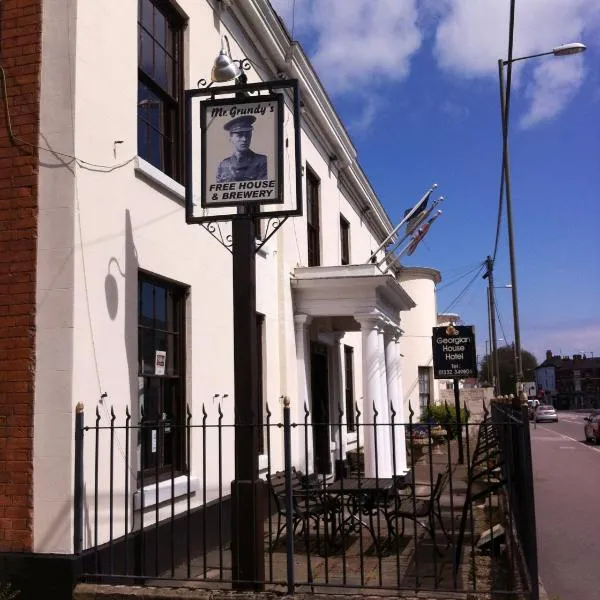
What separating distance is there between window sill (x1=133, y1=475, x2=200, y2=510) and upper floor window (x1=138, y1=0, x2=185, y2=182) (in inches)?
129

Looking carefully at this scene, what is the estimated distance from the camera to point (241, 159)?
230 inches

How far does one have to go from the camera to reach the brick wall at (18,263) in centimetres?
555

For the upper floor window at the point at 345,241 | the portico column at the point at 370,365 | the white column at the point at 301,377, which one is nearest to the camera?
the white column at the point at 301,377

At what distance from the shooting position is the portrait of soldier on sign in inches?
228

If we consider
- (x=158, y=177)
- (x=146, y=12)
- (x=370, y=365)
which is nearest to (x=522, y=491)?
(x=158, y=177)

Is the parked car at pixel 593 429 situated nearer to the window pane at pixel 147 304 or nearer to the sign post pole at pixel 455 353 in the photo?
the sign post pole at pixel 455 353

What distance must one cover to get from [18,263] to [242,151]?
2054mm

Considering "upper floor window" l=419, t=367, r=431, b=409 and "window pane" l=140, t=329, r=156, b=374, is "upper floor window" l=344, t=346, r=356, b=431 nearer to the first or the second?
"window pane" l=140, t=329, r=156, b=374

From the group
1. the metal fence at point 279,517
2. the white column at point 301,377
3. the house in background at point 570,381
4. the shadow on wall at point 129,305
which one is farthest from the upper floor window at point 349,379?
the house in background at point 570,381

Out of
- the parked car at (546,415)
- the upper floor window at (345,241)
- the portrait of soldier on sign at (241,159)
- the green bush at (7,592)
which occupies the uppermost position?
the upper floor window at (345,241)

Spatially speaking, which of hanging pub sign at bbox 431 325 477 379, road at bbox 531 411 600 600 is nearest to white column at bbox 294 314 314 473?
road at bbox 531 411 600 600

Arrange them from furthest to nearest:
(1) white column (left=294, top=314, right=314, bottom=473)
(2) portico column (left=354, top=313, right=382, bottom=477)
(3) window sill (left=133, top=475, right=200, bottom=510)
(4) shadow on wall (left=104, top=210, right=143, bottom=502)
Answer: (2) portico column (left=354, top=313, right=382, bottom=477)
(1) white column (left=294, top=314, right=314, bottom=473)
(3) window sill (left=133, top=475, right=200, bottom=510)
(4) shadow on wall (left=104, top=210, right=143, bottom=502)

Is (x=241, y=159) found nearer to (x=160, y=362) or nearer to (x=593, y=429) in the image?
(x=160, y=362)

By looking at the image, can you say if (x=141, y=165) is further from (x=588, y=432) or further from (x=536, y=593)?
(x=588, y=432)
